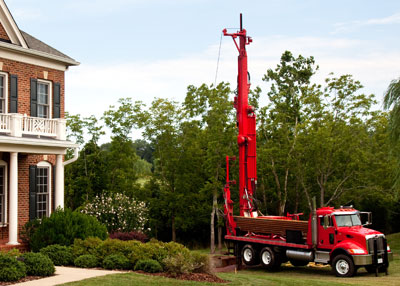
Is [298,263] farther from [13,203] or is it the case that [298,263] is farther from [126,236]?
[13,203]

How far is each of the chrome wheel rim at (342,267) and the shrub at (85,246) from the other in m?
8.47

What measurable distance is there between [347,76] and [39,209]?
19.9 meters

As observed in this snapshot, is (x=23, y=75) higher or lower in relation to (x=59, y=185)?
higher

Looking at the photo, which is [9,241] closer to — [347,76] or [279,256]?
[279,256]

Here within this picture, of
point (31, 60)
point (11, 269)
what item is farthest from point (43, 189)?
point (11, 269)

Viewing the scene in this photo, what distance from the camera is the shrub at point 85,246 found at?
1655 cm

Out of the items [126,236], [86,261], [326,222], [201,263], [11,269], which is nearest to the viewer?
[11,269]

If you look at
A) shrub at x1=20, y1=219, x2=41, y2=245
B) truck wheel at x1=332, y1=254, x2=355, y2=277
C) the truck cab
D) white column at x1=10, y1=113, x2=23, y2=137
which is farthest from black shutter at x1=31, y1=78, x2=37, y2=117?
truck wheel at x1=332, y1=254, x2=355, y2=277

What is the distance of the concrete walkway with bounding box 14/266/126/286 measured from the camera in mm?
12916

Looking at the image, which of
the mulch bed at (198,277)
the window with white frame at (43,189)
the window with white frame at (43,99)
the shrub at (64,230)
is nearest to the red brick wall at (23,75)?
the window with white frame at (43,99)

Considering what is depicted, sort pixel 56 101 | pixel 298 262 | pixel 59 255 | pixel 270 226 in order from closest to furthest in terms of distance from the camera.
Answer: pixel 59 255 → pixel 270 226 → pixel 298 262 → pixel 56 101

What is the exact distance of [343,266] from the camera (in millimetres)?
18938

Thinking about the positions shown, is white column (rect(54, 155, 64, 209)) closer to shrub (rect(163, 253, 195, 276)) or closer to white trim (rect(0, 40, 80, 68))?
white trim (rect(0, 40, 80, 68))

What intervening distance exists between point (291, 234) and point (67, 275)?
9.55 meters
